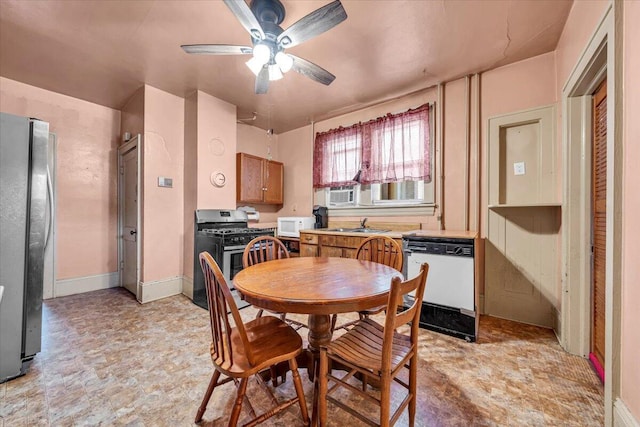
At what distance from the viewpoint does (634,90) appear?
1111 mm

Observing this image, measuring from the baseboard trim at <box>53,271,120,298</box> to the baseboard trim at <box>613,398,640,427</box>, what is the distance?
16.6 feet

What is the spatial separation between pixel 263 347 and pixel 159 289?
2687mm

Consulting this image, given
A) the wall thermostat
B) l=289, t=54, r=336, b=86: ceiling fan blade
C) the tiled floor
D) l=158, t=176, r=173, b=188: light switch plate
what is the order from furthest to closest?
the wall thermostat
l=158, t=176, r=173, b=188: light switch plate
l=289, t=54, r=336, b=86: ceiling fan blade
the tiled floor

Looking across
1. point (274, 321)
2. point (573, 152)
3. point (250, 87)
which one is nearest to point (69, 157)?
point (250, 87)

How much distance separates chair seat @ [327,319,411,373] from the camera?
1134 millimetres

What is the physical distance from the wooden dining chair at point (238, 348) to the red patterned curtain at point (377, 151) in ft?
8.59

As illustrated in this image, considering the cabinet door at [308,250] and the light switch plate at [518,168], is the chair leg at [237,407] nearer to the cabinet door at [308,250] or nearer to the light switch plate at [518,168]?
the cabinet door at [308,250]

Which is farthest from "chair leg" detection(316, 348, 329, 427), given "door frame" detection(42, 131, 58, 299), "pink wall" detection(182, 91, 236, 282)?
"door frame" detection(42, 131, 58, 299)

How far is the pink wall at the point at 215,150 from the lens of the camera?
3.35m

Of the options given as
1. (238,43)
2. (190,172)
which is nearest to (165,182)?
(190,172)

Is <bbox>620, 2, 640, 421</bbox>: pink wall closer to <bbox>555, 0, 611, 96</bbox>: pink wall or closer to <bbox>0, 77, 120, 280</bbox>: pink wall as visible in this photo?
<bbox>555, 0, 611, 96</bbox>: pink wall

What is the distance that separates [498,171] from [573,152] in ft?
2.03

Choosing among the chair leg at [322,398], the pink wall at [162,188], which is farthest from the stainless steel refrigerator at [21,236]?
the chair leg at [322,398]

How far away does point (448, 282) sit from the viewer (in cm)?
229
